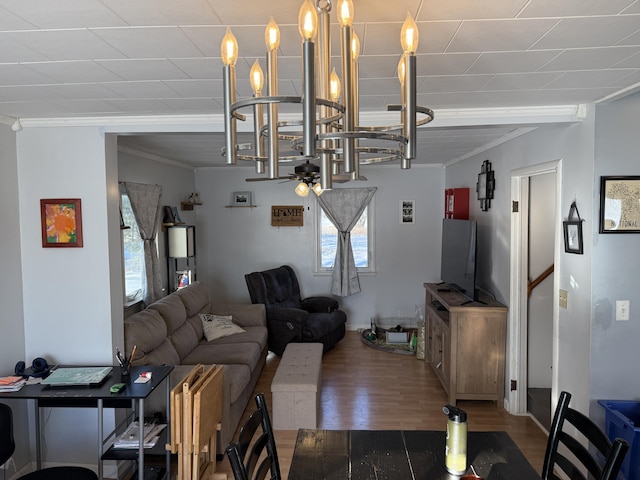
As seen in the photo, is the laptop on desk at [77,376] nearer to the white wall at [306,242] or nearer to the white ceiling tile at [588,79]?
the white ceiling tile at [588,79]

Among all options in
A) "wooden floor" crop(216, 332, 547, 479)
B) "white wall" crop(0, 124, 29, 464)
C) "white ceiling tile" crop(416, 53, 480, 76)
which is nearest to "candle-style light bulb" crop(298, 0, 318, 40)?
"white ceiling tile" crop(416, 53, 480, 76)

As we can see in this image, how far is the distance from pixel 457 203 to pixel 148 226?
3554 mm

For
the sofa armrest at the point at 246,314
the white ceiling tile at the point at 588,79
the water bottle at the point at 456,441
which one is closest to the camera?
the water bottle at the point at 456,441

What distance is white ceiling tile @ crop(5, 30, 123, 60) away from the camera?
61.4 inches

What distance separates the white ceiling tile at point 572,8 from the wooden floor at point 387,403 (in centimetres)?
288

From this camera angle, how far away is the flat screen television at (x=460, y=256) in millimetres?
4020

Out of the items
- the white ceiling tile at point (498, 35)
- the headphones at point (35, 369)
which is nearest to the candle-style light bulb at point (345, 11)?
the white ceiling tile at point (498, 35)

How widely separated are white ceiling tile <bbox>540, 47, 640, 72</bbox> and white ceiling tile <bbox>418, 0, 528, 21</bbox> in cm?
52

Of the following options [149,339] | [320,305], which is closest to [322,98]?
[149,339]

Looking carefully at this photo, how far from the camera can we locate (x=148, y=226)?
15.0 feet

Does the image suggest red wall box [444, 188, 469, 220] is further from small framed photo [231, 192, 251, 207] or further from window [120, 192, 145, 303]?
window [120, 192, 145, 303]

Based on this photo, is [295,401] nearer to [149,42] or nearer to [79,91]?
[79,91]

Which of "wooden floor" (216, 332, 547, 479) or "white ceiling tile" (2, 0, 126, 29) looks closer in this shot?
"white ceiling tile" (2, 0, 126, 29)

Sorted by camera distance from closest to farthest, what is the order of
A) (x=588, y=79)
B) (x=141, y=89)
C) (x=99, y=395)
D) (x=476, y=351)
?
1. (x=588, y=79)
2. (x=141, y=89)
3. (x=99, y=395)
4. (x=476, y=351)
